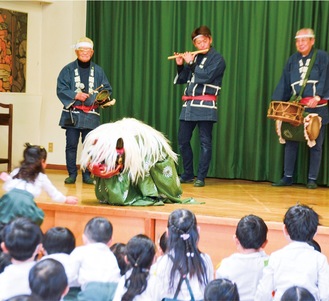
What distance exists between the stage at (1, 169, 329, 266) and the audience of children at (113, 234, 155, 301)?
1.54 m

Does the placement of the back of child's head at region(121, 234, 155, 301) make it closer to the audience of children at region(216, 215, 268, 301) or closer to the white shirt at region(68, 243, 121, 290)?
the white shirt at region(68, 243, 121, 290)

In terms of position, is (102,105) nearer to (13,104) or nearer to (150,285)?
(13,104)

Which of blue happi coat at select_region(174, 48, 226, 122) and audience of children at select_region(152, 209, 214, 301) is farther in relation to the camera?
blue happi coat at select_region(174, 48, 226, 122)

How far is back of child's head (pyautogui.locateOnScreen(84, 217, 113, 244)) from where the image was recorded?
3111mm

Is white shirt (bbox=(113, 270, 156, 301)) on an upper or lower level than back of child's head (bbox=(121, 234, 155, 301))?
lower

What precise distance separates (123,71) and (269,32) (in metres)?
1.78

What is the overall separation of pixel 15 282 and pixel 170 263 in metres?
0.69

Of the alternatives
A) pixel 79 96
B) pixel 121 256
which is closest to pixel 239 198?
pixel 79 96

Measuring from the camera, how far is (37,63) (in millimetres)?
7582

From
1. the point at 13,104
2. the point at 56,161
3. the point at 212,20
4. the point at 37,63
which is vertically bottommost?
the point at 56,161

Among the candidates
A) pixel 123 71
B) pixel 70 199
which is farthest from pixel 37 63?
pixel 70 199

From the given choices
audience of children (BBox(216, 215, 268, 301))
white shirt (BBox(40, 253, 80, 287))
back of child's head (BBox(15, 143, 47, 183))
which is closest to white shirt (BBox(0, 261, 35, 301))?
Answer: white shirt (BBox(40, 253, 80, 287))

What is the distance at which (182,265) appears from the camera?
2855 millimetres

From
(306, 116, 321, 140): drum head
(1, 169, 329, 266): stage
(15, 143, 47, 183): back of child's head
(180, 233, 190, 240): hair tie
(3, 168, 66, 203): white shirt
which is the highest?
(306, 116, 321, 140): drum head
